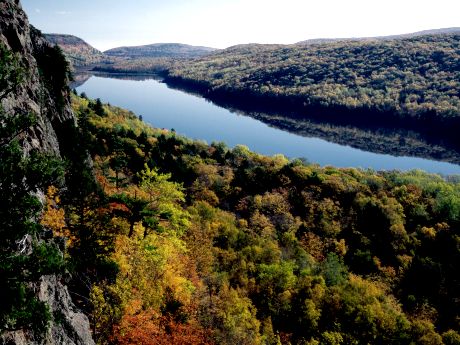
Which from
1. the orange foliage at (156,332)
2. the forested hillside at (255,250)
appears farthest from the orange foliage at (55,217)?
the orange foliage at (156,332)

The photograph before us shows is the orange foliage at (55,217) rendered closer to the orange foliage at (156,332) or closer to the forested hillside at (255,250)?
the forested hillside at (255,250)

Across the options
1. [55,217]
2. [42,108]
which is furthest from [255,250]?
[55,217]

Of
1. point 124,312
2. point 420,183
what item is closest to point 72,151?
point 124,312

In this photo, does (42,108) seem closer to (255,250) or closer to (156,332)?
(156,332)

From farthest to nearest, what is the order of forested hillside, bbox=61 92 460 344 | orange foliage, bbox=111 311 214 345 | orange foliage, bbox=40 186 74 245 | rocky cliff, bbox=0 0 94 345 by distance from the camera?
1. forested hillside, bbox=61 92 460 344
2. orange foliage, bbox=40 186 74 245
3. orange foliage, bbox=111 311 214 345
4. rocky cliff, bbox=0 0 94 345

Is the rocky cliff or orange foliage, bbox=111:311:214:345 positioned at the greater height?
the rocky cliff

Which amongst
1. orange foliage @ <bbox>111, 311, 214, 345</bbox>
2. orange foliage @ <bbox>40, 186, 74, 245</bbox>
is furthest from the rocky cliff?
orange foliage @ <bbox>40, 186, 74, 245</bbox>

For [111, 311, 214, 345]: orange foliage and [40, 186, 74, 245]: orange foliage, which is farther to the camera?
[40, 186, 74, 245]: orange foliage

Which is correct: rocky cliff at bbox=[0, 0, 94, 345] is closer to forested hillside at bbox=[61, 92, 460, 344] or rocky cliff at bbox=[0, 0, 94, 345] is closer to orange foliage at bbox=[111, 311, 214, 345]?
forested hillside at bbox=[61, 92, 460, 344]

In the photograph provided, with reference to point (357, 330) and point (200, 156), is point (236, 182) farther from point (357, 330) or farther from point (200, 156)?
point (357, 330)
